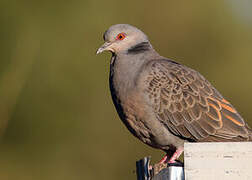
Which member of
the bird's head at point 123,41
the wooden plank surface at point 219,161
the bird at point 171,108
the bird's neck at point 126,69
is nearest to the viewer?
the wooden plank surface at point 219,161

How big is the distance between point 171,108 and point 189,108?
0.20 metres

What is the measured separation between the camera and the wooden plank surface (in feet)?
10.7

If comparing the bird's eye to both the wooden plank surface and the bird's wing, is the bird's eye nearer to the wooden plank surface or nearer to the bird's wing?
the bird's wing

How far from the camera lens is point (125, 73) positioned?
557 cm

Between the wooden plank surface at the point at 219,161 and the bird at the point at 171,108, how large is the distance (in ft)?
6.17

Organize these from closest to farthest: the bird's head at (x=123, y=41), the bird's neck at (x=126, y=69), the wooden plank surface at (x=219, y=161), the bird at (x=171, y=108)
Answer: the wooden plank surface at (x=219, y=161) → the bird at (x=171, y=108) → the bird's neck at (x=126, y=69) → the bird's head at (x=123, y=41)

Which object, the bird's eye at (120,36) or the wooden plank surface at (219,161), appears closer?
the wooden plank surface at (219,161)

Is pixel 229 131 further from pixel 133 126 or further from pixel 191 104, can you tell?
pixel 133 126

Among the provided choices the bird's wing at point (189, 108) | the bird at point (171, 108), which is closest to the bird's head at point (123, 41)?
the bird at point (171, 108)

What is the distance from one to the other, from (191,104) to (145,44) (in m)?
1.05

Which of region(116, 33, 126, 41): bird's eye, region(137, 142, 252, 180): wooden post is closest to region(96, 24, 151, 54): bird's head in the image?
region(116, 33, 126, 41): bird's eye

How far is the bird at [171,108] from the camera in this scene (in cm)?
526

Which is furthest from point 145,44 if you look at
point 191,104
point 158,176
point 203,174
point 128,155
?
point 128,155

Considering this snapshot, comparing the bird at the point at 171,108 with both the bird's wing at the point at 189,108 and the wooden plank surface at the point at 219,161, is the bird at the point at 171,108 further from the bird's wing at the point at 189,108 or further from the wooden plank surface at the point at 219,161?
the wooden plank surface at the point at 219,161
